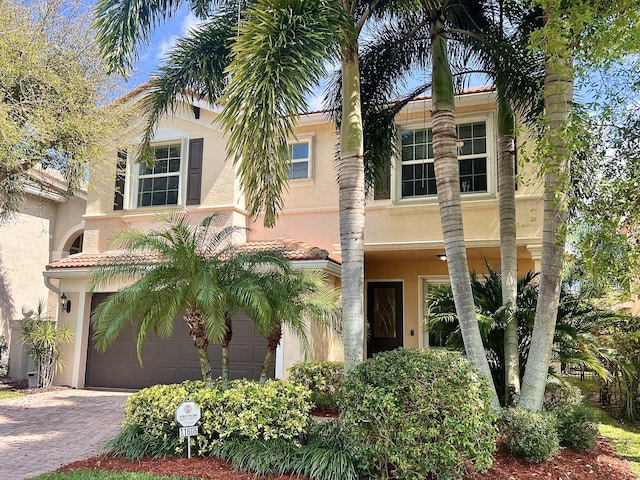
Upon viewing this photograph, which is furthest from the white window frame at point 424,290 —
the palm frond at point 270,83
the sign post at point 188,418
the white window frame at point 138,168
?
the sign post at point 188,418

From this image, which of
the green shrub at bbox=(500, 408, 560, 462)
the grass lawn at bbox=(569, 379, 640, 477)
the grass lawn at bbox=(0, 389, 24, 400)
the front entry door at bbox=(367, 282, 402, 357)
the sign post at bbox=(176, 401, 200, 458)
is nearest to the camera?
the sign post at bbox=(176, 401, 200, 458)

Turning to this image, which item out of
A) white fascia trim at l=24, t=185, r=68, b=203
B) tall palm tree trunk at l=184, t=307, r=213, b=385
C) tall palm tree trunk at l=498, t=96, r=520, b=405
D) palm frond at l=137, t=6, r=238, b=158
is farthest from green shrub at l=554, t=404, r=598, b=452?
white fascia trim at l=24, t=185, r=68, b=203

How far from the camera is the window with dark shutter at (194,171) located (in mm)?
14766

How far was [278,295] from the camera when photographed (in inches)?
307

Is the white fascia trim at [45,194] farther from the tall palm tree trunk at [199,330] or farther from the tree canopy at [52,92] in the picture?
the tall palm tree trunk at [199,330]

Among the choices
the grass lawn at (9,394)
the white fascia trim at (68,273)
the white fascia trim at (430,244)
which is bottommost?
the grass lawn at (9,394)

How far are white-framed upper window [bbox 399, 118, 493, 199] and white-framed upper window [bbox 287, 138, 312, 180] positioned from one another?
8.87 ft

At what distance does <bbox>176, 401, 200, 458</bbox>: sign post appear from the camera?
670 centimetres

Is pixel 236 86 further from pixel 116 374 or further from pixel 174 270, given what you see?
pixel 116 374

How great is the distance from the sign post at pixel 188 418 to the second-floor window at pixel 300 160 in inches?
352

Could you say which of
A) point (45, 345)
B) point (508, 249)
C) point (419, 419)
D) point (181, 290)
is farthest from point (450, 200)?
point (45, 345)

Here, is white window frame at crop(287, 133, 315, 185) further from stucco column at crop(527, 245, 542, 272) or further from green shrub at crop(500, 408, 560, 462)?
green shrub at crop(500, 408, 560, 462)

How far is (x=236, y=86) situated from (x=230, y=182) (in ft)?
27.2

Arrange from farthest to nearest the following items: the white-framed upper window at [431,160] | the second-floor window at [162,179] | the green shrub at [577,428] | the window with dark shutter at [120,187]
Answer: the window with dark shutter at [120,187] < the second-floor window at [162,179] < the white-framed upper window at [431,160] < the green shrub at [577,428]
